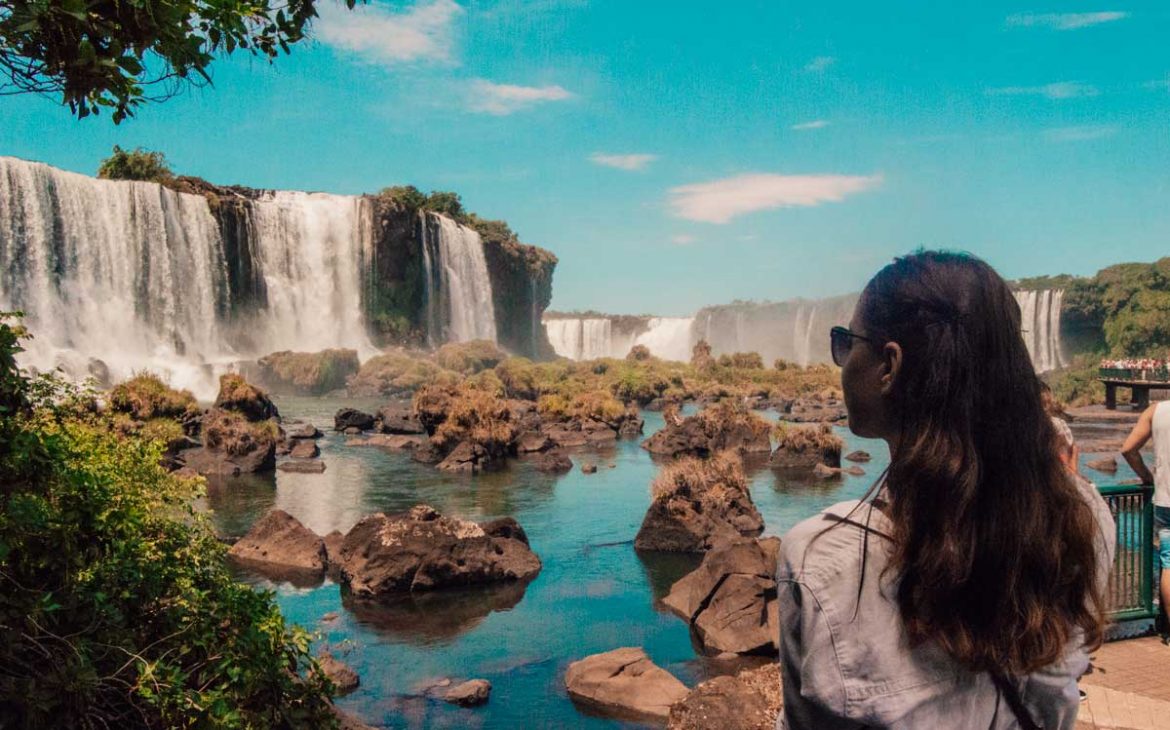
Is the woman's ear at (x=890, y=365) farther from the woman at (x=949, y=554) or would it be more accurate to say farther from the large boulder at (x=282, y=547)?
the large boulder at (x=282, y=547)

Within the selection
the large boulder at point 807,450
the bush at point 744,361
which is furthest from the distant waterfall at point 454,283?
the large boulder at point 807,450

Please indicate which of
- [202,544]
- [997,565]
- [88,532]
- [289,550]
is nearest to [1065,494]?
[997,565]

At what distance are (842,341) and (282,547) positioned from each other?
14360 mm

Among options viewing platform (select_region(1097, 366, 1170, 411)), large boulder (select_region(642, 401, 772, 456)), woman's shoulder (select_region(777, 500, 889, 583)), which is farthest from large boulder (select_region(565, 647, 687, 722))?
viewing platform (select_region(1097, 366, 1170, 411))

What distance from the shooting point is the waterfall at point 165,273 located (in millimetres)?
38750

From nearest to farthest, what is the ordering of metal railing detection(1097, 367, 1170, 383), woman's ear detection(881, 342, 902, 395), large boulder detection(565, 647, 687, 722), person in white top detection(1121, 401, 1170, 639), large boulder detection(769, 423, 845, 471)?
woman's ear detection(881, 342, 902, 395), person in white top detection(1121, 401, 1170, 639), large boulder detection(565, 647, 687, 722), large boulder detection(769, 423, 845, 471), metal railing detection(1097, 367, 1170, 383)

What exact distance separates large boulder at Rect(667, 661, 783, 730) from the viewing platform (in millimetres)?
32192

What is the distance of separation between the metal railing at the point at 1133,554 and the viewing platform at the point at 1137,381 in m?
30.9

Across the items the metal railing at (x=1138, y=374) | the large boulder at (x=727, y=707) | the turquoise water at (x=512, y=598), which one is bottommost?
the turquoise water at (x=512, y=598)

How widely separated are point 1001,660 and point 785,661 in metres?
0.34

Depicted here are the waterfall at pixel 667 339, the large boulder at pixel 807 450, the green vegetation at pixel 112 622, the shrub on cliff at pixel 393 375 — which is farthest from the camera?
the waterfall at pixel 667 339

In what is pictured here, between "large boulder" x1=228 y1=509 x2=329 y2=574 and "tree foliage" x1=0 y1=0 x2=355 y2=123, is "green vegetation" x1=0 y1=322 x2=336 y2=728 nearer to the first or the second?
"tree foliage" x1=0 y1=0 x2=355 y2=123

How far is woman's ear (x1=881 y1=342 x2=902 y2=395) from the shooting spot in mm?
1620

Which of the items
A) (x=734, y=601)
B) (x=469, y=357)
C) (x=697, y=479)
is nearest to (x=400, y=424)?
(x=697, y=479)
